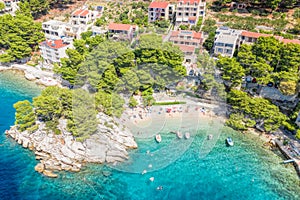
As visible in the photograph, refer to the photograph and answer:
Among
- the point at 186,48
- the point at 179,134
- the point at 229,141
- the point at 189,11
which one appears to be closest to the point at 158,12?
the point at 189,11

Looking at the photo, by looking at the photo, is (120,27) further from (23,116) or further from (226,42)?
(23,116)

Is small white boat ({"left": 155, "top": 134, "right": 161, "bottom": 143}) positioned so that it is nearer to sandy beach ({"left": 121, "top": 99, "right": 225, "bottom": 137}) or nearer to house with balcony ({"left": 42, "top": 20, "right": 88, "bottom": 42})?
sandy beach ({"left": 121, "top": 99, "right": 225, "bottom": 137})

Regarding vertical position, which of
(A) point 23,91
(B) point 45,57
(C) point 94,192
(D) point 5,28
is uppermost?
(D) point 5,28

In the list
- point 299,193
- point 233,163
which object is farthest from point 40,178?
point 299,193

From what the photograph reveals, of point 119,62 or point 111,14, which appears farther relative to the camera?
point 111,14

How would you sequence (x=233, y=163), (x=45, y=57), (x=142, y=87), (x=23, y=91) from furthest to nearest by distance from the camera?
(x=45, y=57) < (x=23, y=91) < (x=142, y=87) < (x=233, y=163)

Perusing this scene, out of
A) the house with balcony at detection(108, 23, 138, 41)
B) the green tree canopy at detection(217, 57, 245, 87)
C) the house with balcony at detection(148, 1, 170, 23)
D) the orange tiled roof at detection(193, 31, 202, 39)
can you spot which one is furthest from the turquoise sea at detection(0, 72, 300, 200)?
the house with balcony at detection(148, 1, 170, 23)

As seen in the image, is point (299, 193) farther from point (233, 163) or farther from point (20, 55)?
point (20, 55)
